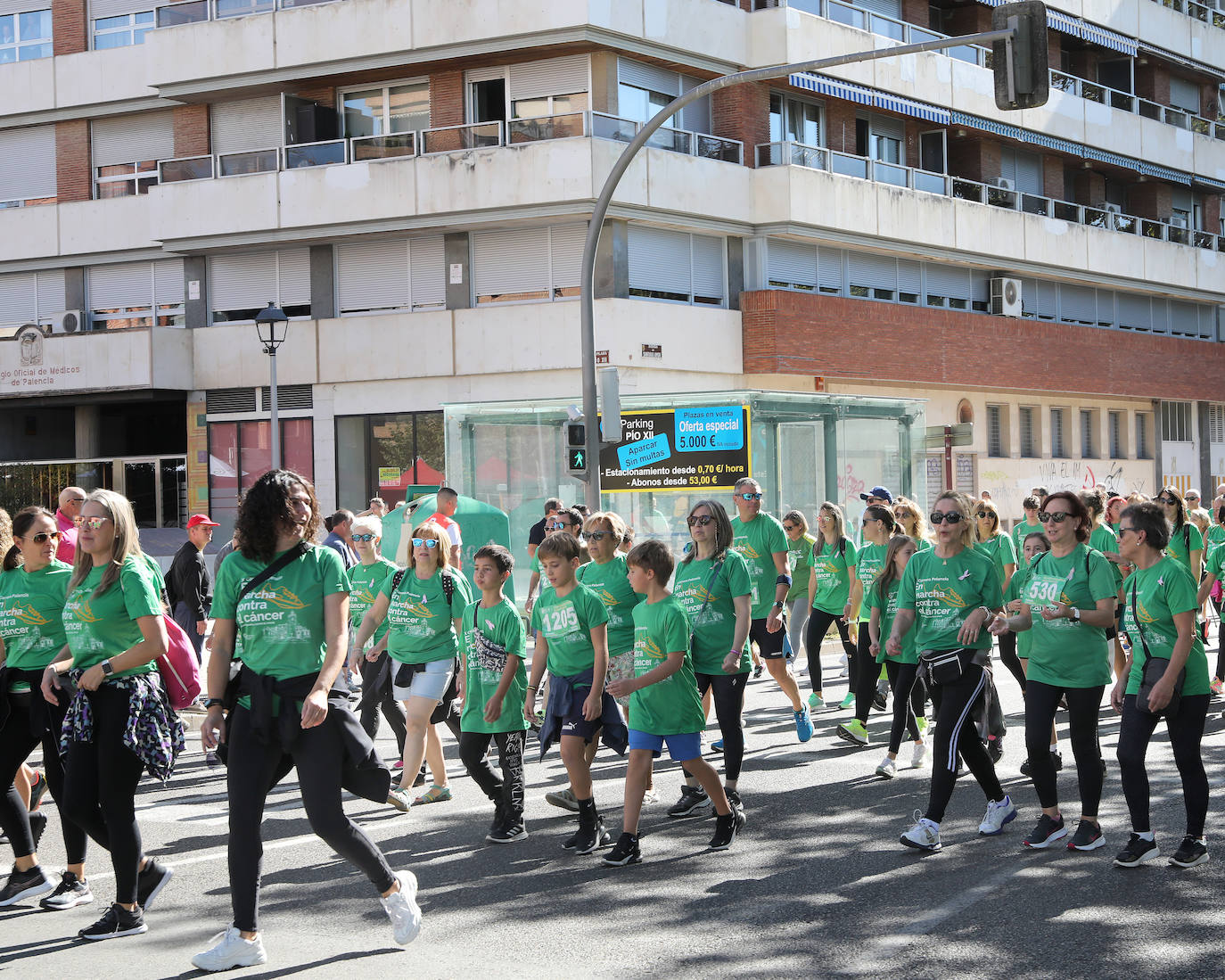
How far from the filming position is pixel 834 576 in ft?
41.2

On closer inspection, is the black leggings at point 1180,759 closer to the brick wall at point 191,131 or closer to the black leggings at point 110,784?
the black leggings at point 110,784

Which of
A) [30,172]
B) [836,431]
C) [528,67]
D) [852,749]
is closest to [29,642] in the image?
[852,749]

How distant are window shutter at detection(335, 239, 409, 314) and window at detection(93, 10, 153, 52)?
21.4 ft

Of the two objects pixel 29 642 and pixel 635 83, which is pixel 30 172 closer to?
pixel 635 83

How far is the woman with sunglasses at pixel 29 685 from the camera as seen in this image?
710 centimetres

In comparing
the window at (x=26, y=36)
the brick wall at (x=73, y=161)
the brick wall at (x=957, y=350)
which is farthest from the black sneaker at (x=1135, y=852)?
the window at (x=26, y=36)

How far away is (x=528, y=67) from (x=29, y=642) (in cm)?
2320

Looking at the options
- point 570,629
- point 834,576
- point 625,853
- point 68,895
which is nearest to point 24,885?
point 68,895

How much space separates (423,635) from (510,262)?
2058 centimetres

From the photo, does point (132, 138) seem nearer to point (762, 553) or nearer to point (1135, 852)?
point (762, 553)

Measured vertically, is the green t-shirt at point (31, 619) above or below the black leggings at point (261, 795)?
above

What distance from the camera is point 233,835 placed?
6.00 metres

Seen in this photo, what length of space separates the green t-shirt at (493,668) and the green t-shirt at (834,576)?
15.0 feet

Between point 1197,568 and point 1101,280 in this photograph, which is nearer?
point 1197,568
